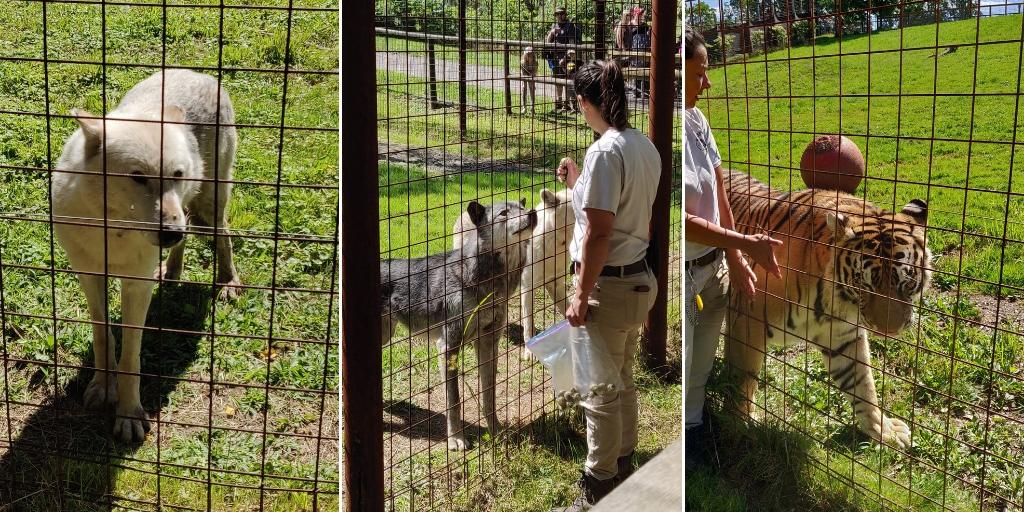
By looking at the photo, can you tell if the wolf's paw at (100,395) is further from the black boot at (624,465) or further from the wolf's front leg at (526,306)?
the black boot at (624,465)

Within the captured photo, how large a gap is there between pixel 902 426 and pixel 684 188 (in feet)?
7.94

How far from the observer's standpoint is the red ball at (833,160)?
4.00 m

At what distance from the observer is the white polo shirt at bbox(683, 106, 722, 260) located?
3430 millimetres

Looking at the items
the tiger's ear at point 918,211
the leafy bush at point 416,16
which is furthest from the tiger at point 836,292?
the leafy bush at point 416,16

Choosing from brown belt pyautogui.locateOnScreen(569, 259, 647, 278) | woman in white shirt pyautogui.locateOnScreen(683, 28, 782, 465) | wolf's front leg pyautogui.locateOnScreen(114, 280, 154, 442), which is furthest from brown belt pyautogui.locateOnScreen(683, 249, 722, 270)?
wolf's front leg pyautogui.locateOnScreen(114, 280, 154, 442)

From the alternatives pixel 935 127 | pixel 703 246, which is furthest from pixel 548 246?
pixel 935 127

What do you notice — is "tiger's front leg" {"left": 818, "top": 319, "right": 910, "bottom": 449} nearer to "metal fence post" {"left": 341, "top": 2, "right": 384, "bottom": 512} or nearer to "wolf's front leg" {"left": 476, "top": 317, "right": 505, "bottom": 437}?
"wolf's front leg" {"left": 476, "top": 317, "right": 505, "bottom": 437}

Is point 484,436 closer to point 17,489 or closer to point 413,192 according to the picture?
point 17,489

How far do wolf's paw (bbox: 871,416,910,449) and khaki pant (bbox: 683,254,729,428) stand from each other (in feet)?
3.63

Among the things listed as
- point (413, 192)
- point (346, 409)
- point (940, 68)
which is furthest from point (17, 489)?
point (940, 68)

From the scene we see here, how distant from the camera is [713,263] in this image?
12.7 feet

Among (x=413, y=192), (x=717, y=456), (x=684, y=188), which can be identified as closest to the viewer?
(x=684, y=188)

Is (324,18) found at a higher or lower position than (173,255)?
higher

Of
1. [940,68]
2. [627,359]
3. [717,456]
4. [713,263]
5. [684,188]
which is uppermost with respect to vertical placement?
[940,68]
